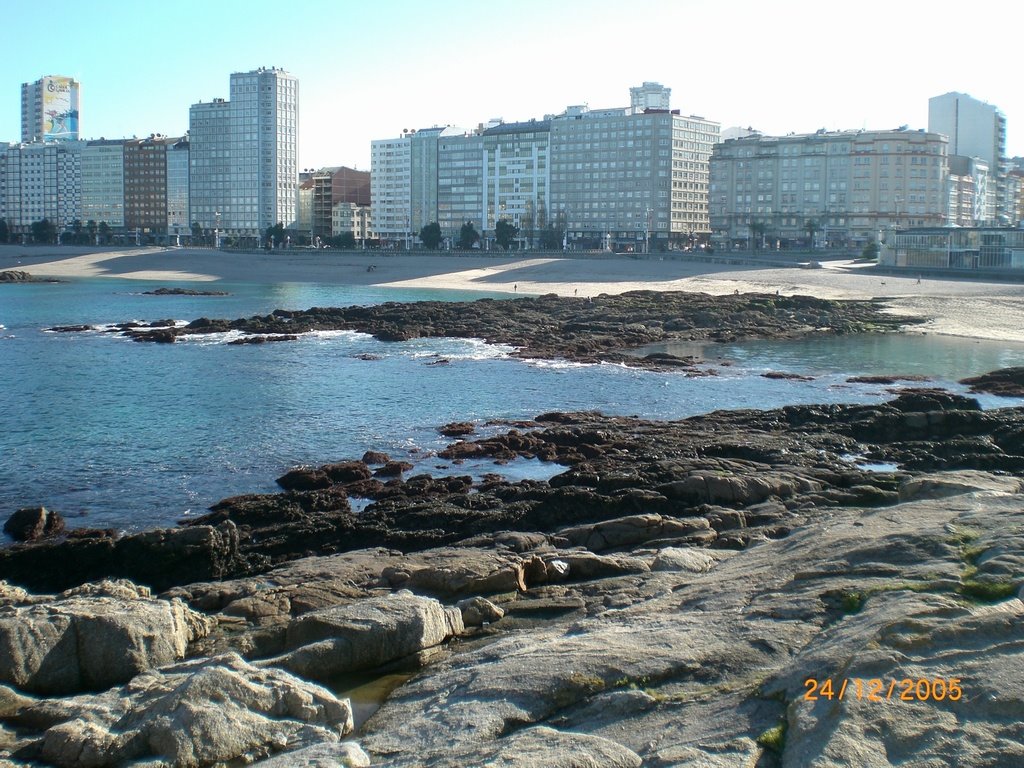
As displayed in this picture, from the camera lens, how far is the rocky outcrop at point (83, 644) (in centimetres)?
914

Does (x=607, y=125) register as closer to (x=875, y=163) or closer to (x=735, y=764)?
(x=875, y=163)

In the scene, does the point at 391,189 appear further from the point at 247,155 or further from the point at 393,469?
the point at 393,469

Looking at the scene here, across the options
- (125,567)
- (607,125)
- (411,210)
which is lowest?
(125,567)

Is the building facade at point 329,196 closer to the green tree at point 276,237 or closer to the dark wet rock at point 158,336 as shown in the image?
the green tree at point 276,237

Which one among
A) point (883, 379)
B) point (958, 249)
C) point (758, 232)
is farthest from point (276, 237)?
point (883, 379)

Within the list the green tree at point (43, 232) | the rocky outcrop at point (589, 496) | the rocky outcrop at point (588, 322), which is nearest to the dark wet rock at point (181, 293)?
the rocky outcrop at point (588, 322)

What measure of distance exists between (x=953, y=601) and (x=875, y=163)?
116 meters

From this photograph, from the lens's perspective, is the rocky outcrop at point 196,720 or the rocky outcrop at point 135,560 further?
the rocky outcrop at point 135,560

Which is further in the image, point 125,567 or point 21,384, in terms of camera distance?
point 21,384

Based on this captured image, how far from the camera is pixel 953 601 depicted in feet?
28.2

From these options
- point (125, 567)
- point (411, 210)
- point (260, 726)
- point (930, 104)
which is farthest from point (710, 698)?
point (930, 104)

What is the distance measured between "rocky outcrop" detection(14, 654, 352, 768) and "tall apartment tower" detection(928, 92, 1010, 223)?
522 feet
